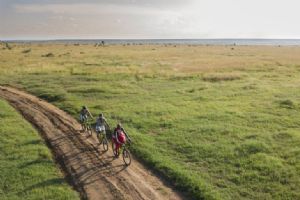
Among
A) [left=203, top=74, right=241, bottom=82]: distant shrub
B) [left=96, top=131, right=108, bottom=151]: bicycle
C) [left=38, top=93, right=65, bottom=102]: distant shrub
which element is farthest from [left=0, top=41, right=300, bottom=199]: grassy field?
[left=96, top=131, right=108, bottom=151]: bicycle

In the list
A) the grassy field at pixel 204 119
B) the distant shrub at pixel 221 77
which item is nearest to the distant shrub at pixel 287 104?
the grassy field at pixel 204 119

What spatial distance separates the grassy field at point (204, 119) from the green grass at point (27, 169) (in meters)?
5.65

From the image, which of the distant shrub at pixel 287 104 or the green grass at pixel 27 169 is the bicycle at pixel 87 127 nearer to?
the green grass at pixel 27 169

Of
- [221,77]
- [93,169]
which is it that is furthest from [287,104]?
[93,169]

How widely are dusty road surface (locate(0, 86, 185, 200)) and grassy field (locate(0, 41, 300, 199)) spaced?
1.43 meters

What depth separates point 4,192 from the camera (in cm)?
2028

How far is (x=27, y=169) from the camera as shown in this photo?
22984mm

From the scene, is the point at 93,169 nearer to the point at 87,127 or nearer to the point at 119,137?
the point at 119,137

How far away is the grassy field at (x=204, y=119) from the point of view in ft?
Answer: 69.8

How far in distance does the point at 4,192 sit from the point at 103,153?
22.9 ft

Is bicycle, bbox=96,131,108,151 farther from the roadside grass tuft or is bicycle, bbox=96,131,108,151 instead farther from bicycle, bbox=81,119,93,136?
the roadside grass tuft

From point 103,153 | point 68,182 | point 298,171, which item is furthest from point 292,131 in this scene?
point 68,182

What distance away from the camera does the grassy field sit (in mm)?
21281

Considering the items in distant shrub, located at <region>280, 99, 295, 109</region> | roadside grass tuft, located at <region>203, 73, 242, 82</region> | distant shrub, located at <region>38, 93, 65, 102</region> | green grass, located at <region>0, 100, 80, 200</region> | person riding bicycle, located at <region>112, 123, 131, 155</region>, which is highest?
person riding bicycle, located at <region>112, 123, 131, 155</region>
